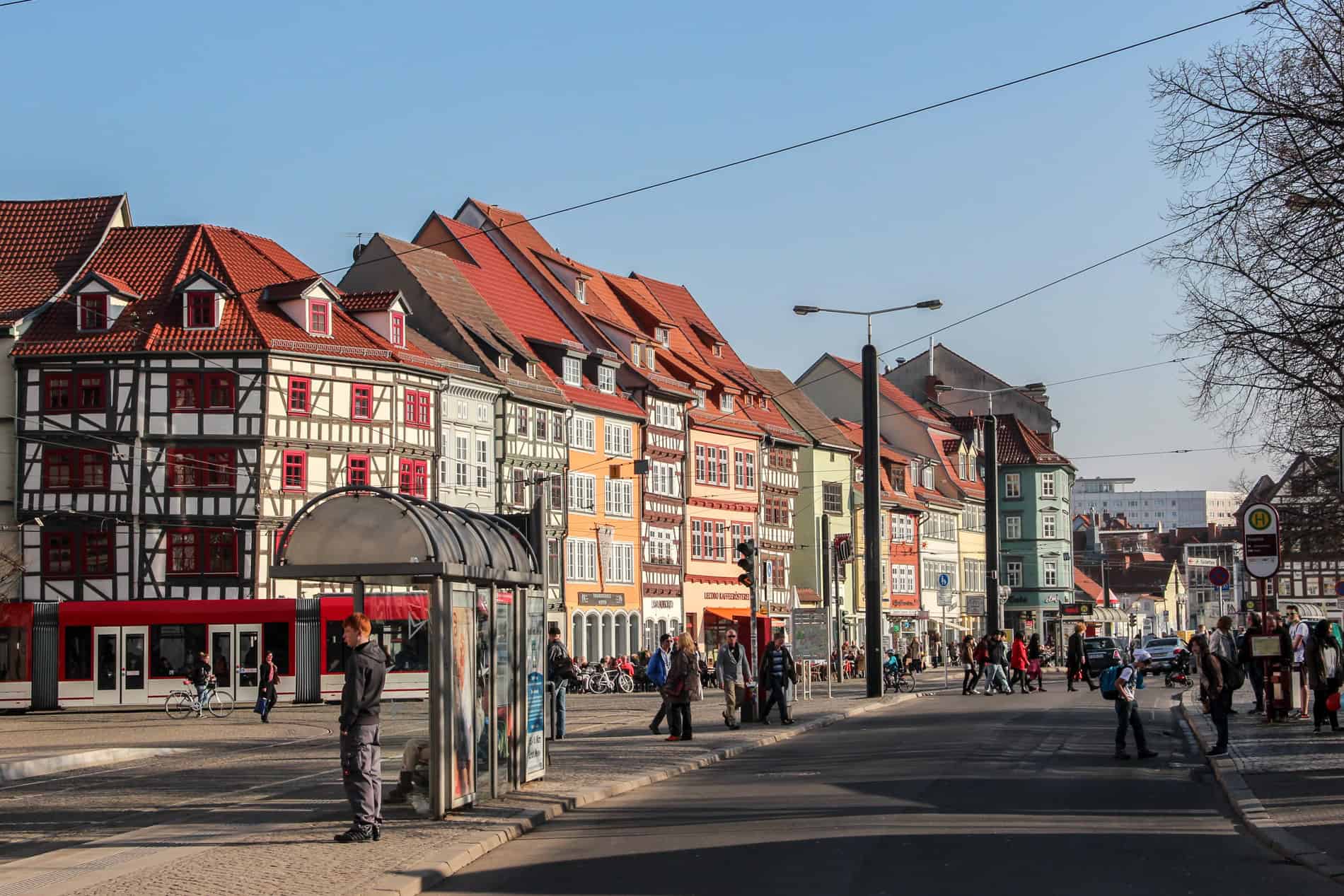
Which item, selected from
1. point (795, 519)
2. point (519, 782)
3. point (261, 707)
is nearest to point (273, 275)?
point (261, 707)

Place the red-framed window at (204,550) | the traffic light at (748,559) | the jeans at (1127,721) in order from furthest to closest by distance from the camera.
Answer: the red-framed window at (204,550)
the traffic light at (748,559)
the jeans at (1127,721)

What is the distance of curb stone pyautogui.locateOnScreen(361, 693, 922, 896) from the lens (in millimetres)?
12617

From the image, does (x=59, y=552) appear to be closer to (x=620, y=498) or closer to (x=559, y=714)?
(x=620, y=498)

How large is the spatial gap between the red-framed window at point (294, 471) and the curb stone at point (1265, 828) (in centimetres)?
3784

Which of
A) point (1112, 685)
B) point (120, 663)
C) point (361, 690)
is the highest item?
point (361, 690)

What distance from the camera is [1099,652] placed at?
205ft

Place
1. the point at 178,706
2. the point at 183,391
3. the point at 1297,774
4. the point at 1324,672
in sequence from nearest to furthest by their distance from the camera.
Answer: the point at 1297,774
the point at 1324,672
the point at 178,706
the point at 183,391

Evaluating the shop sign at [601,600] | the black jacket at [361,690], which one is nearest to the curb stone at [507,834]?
the black jacket at [361,690]

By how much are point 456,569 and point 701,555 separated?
61.2 metres

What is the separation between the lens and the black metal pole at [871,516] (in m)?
42.2

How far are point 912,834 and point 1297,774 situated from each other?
22.3 feet

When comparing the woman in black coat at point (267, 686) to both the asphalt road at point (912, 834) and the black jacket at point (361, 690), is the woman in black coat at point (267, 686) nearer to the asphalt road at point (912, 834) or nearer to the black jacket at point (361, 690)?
the asphalt road at point (912, 834)

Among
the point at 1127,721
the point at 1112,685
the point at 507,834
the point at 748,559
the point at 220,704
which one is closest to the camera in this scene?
the point at 507,834

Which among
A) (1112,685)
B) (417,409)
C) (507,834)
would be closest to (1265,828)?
(507,834)
